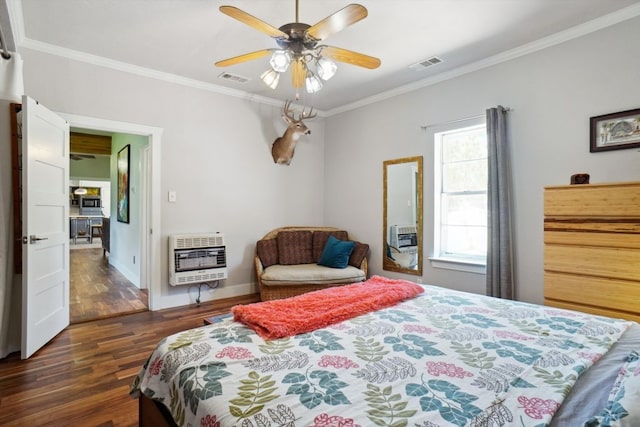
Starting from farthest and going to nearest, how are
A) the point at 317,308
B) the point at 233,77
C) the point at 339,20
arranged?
the point at 233,77 < the point at 339,20 < the point at 317,308

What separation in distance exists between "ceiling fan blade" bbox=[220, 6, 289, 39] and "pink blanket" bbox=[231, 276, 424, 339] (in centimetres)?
160

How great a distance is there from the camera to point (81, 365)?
248 centimetres

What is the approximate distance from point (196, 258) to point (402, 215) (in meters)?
2.58

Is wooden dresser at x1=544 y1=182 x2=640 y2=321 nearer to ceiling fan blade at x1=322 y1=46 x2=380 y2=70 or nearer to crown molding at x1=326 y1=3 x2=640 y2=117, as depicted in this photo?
crown molding at x1=326 y1=3 x2=640 y2=117

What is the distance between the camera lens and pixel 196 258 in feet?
12.9

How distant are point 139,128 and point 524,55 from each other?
402cm

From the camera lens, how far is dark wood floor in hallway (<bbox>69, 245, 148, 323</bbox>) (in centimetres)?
373

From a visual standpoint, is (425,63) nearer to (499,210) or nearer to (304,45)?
(499,210)

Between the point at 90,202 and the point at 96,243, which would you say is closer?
the point at 96,243

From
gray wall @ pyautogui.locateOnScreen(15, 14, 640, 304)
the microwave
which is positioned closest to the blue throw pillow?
gray wall @ pyautogui.locateOnScreen(15, 14, 640, 304)

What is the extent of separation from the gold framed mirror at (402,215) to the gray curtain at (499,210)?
0.88 m

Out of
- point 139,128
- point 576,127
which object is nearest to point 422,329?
point 576,127

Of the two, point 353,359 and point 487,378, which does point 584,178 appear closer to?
point 487,378

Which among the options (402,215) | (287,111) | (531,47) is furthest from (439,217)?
(287,111)
